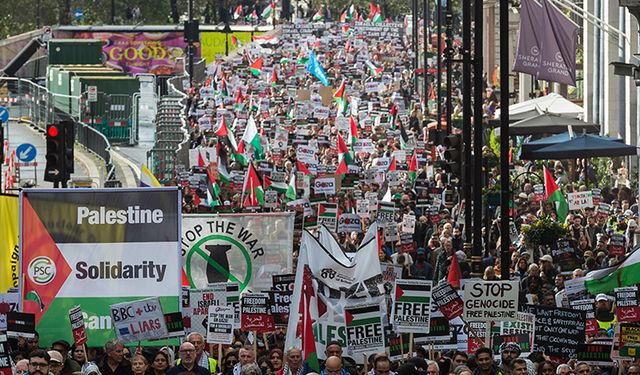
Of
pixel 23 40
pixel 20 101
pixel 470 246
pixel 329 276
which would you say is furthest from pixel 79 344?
pixel 23 40

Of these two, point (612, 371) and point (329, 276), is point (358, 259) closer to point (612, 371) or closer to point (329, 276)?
point (329, 276)

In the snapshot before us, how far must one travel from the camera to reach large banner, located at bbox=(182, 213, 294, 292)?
68.6 ft

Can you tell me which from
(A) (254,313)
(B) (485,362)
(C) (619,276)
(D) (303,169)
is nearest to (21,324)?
(A) (254,313)

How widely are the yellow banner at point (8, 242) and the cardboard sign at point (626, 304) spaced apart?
6356 millimetres

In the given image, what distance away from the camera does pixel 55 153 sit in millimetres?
26688

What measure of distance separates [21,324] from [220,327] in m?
1.78

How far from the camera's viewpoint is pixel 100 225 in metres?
18.4

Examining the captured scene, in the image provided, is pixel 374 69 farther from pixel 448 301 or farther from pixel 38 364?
pixel 38 364

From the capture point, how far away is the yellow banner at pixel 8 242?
20203mm

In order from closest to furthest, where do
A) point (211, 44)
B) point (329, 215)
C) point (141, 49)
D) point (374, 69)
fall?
point (329, 215) → point (374, 69) → point (141, 49) → point (211, 44)

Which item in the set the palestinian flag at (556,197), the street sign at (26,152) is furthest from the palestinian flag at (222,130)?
the palestinian flag at (556,197)

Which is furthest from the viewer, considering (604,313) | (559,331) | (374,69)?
(374,69)

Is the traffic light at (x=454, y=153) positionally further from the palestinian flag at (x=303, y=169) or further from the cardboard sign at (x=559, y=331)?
the cardboard sign at (x=559, y=331)

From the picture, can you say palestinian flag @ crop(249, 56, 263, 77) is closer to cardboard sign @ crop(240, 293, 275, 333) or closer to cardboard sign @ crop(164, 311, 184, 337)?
cardboard sign @ crop(240, 293, 275, 333)
